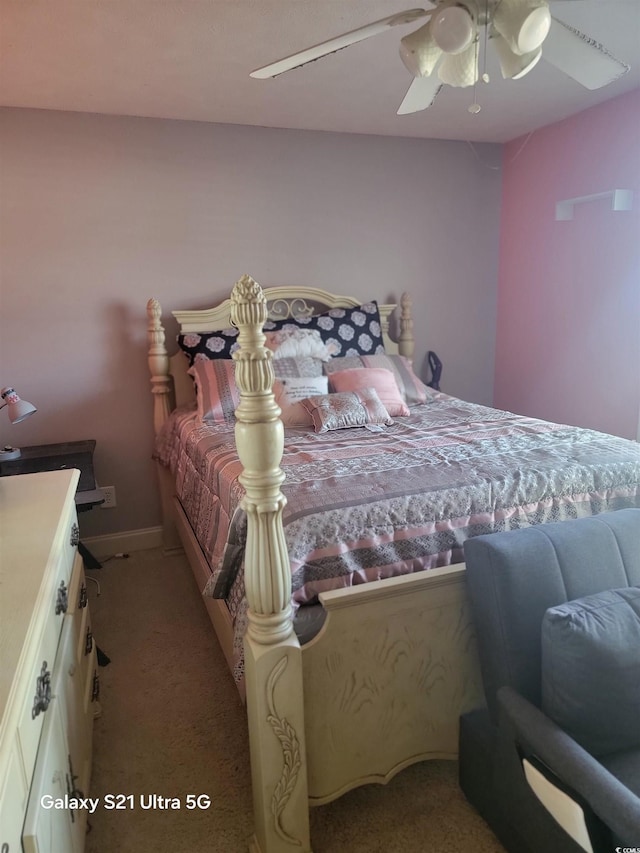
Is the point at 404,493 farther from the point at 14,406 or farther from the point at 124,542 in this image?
the point at 124,542

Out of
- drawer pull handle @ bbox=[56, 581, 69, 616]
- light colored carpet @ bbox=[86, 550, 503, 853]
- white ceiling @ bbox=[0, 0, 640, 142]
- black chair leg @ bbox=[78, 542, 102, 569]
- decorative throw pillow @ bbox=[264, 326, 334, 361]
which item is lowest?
light colored carpet @ bbox=[86, 550, 503, 853]

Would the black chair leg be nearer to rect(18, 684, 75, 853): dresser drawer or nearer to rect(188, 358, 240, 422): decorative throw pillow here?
rect(188, 358, 240, 422): decorative throw pillow

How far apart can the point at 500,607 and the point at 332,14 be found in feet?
6.32

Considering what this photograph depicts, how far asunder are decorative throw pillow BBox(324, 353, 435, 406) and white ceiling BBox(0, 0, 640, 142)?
1.27 metres

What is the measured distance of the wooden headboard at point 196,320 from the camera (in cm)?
300

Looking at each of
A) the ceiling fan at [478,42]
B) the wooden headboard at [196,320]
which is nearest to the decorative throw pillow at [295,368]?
the wooden headboard at [196,320]

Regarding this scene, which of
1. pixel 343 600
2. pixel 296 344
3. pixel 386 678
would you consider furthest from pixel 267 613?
pixel 296 344

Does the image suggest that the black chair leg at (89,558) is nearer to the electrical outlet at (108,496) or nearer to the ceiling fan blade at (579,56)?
the electrical outlet at (108,496)

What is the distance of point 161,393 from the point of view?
3.07 meters

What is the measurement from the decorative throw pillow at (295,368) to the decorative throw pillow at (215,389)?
229 mm

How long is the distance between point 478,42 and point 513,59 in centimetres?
12

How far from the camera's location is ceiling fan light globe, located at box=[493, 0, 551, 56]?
1331 millimetres

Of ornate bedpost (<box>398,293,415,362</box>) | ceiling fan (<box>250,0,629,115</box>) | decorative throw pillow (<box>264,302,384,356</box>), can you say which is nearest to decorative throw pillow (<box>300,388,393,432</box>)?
decorative throw pillow (<box>264,302,384,356</box>)

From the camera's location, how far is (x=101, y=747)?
1.81m
